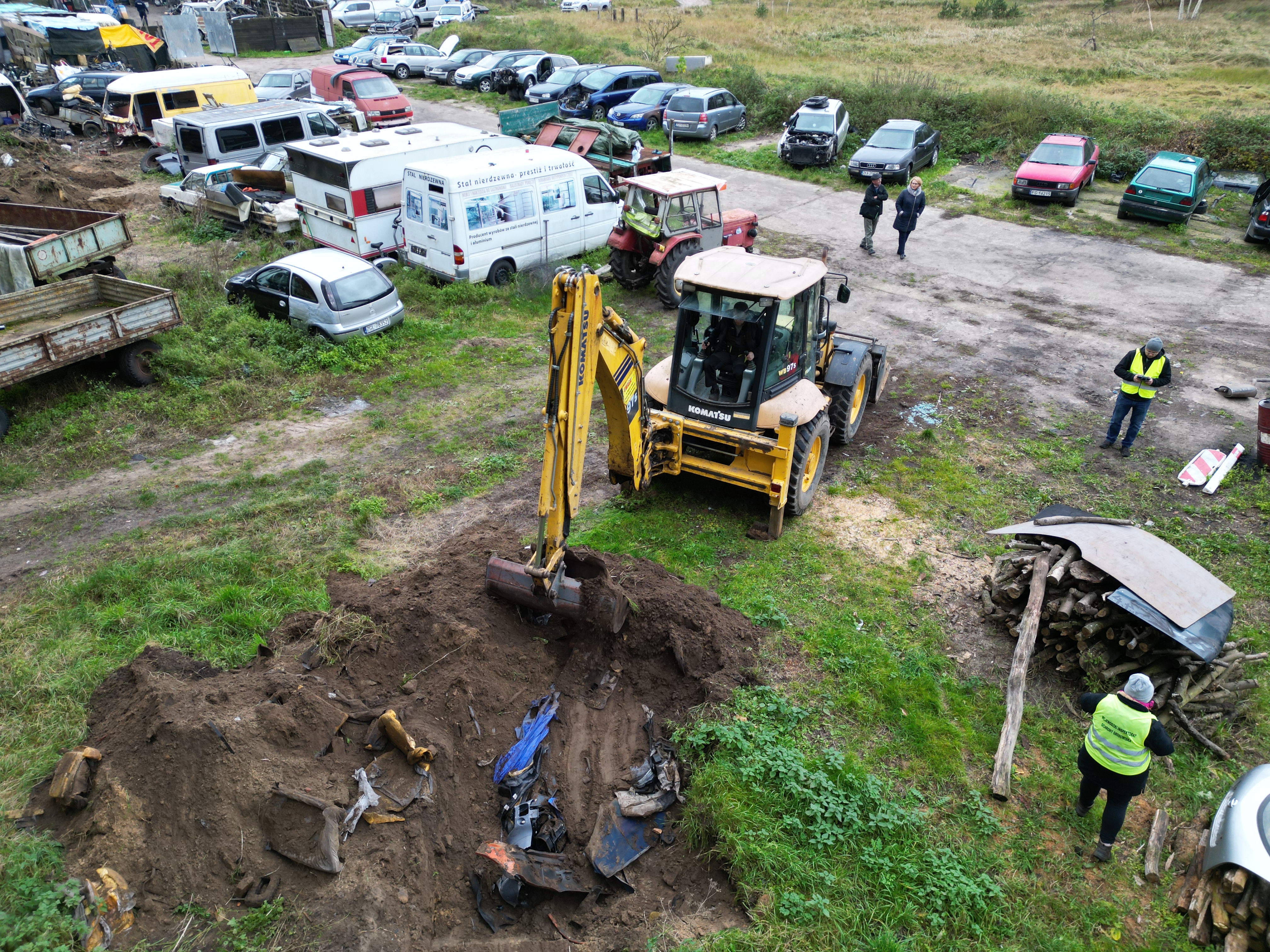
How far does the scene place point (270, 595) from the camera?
7.91 meters

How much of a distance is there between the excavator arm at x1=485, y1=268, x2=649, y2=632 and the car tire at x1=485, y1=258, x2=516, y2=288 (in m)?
8.54

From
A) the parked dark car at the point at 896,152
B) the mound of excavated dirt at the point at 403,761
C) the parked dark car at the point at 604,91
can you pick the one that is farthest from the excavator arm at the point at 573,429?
the parked dark car at the point at 604,91

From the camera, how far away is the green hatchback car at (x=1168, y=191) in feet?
63.3

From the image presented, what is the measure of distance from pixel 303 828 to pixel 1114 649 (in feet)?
22.2

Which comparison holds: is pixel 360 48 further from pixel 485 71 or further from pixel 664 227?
pixel 664 227

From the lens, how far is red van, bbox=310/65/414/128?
2531cm

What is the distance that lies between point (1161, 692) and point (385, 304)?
1216cm

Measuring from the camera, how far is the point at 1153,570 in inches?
281

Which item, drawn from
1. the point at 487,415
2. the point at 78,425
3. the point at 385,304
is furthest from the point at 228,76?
the point at 487,415

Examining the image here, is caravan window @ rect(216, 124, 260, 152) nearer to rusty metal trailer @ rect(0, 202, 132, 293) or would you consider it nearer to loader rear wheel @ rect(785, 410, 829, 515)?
rusty metal trailer @ rect(0, 202, 132, 293)

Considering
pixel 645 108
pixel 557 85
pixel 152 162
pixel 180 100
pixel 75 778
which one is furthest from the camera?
pixel 557 85

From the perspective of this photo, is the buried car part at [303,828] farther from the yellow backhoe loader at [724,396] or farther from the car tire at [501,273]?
the car tire at [501,273]

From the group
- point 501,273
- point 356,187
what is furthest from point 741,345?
point 356,187

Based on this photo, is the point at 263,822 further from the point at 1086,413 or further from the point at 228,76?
the point at 228,76
